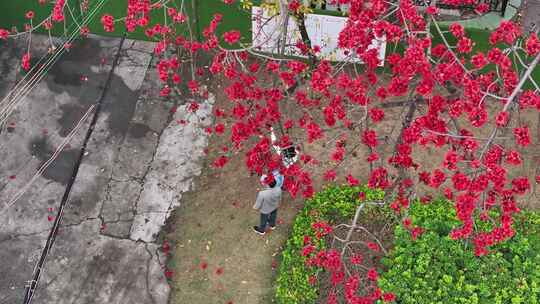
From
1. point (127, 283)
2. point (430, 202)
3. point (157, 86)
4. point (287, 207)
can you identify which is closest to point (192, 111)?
point (157, 86)

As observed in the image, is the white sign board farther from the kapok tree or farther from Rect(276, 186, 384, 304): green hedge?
Rect(276, 186, 384, 304): green hedge

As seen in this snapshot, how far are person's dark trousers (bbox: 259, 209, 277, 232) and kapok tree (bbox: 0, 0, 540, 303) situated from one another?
0.51 meters

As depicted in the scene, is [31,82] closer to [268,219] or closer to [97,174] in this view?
[97,174]

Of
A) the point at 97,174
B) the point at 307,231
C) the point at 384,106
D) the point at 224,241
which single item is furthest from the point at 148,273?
the point at 384,106

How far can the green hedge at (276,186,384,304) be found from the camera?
7.96 metres

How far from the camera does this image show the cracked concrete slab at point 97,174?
8352 millimetres

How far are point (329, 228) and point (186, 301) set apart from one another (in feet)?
7.37

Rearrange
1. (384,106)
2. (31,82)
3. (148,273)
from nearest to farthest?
(148,273) → (384,106) → (31,82)

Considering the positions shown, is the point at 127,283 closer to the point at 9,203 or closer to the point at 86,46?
the point at 9,203

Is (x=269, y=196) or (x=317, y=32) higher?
(x=317, y=32)

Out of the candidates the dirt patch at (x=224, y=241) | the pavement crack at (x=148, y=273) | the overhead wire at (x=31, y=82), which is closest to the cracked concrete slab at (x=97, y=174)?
the pavement crack at (x=148, y=273)

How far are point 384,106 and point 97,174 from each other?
194 inches

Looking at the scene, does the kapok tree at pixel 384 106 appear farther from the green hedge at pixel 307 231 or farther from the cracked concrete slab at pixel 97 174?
the cracked concrete slab at pixel 97 174

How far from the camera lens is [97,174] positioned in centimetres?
939
